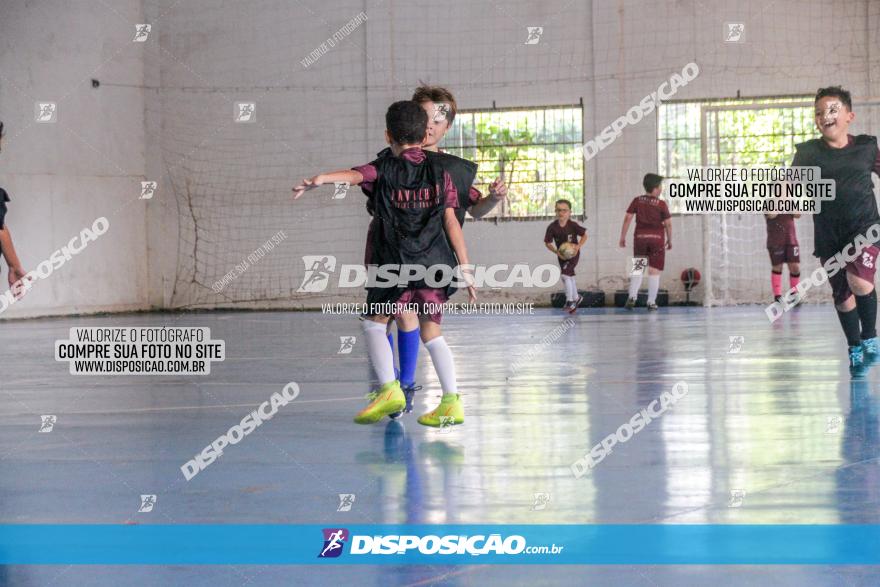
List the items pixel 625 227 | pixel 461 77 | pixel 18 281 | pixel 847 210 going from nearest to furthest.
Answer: pixel 18 281 < pixel 847 210 < pixel 625 227 < pixel 461 77

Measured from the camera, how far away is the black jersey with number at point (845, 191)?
800cm

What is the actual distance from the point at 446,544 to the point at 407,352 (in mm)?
3124

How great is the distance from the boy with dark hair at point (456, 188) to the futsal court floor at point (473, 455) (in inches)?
13.5

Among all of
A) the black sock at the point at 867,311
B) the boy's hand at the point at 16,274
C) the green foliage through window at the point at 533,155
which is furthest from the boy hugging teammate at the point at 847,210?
the green foliage through window at the point at 533,155

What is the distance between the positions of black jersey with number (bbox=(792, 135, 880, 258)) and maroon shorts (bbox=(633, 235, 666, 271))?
10.2m

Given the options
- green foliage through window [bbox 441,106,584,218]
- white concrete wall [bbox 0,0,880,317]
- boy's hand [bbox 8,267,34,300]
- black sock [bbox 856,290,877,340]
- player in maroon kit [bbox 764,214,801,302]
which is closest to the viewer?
boy's hand [bbox 8,267,34,300]

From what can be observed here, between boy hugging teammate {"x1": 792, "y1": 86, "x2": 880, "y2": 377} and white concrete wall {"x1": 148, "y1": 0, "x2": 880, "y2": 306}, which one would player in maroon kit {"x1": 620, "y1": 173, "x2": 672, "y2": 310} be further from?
boy hugging teammate {"x1": 792, "y1": 86, "x2": 880, "y2": 377}

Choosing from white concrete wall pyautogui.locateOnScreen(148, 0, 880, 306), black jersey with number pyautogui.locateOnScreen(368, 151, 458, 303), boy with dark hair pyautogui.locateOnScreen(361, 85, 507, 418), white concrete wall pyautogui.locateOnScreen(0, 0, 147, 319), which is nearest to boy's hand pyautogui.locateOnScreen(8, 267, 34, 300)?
boy with dark hair pyautogui.locateOnScreen(361, 85, 507, 418)

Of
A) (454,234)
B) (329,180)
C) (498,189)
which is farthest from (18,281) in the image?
(498,189)

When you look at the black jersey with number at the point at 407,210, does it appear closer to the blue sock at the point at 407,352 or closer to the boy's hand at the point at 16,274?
the blue sock at the point at 407,352

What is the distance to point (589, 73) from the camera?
784 inches

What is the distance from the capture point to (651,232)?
18.4m

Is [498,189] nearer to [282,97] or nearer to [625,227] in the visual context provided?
[625,227]

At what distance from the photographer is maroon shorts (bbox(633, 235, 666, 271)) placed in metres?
18.4
